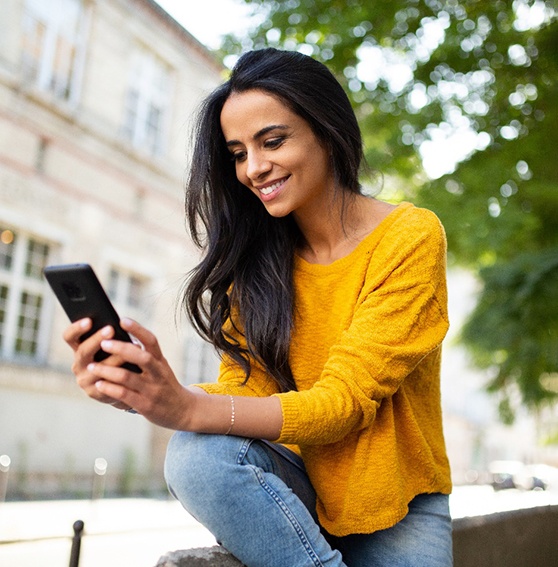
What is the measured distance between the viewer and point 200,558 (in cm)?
148

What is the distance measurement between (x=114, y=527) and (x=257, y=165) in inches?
269

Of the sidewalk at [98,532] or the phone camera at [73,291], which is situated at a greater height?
the phone camera at [73,291]

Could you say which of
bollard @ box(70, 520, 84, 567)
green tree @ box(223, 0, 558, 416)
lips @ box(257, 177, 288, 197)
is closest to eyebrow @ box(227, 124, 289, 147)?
lips @ box(257, 177, 288, 197)

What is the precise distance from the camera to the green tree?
617 centimetres

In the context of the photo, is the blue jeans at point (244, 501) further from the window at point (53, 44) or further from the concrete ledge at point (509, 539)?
the window at point (53, 44)

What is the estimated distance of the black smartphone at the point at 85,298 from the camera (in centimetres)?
127

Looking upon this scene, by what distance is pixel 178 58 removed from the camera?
551 inches

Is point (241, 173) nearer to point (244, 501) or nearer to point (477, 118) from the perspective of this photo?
point (244, 501)

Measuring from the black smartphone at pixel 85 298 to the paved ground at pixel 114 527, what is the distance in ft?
2.66

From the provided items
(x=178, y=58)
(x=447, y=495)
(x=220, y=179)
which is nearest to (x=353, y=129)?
(x=220, y=179)

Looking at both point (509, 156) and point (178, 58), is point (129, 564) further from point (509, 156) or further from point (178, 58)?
point (178, 58)

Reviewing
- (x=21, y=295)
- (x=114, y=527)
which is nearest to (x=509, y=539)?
(x=114, y=527)

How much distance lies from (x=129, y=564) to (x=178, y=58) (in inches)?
436

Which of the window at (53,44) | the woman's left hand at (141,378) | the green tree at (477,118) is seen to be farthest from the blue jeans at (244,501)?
the window at (53,44)
